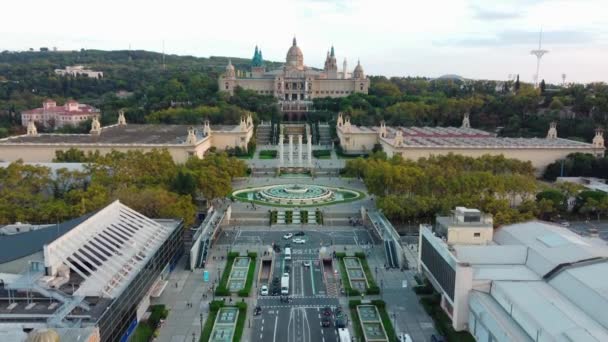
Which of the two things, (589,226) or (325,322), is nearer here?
(325,322)

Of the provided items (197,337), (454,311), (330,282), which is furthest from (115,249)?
(454,311)

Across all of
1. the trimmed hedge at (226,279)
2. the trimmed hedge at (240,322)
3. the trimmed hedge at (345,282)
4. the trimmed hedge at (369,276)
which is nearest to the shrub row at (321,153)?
the trimmed hedge at (369,276)

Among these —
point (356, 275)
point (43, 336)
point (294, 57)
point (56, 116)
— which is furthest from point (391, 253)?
point (294, 57)

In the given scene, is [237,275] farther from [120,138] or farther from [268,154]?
[268,154]

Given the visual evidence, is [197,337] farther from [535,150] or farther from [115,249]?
[535,150]

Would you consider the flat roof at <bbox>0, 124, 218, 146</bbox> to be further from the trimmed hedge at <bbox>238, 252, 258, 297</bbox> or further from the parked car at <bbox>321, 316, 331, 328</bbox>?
the parked car at <bbox>321, 316, 331, 328</bbox>

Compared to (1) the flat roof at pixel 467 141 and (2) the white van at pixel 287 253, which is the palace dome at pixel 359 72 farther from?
(2) the white van at pixel 287 253
